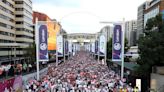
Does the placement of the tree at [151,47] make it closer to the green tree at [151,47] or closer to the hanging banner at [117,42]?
the green tree at [151,47]

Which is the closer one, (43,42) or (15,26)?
(43,42)

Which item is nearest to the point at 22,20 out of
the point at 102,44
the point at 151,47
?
the point at 102,44

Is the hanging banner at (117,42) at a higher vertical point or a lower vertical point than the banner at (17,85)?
higher

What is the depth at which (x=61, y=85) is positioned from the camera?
26.9m

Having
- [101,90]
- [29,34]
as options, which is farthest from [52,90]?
[29,34]

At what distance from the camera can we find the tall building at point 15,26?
79812mm

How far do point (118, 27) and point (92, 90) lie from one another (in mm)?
7942

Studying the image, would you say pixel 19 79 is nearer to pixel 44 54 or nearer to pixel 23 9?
pixel 44 54

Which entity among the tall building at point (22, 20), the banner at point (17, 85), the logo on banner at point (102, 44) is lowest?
the banner at point (17, 85)

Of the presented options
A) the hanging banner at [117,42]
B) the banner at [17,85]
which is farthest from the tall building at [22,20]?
the banner at [17,85]

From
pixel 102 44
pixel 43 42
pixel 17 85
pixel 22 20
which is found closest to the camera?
pixel 17 85

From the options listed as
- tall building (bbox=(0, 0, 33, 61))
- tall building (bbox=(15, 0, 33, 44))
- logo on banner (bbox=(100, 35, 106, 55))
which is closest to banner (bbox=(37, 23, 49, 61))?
logo on banner (bbox=(100, 35, 106, 55))

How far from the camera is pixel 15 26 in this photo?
3866 inches

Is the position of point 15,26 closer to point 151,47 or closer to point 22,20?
point 22,20
